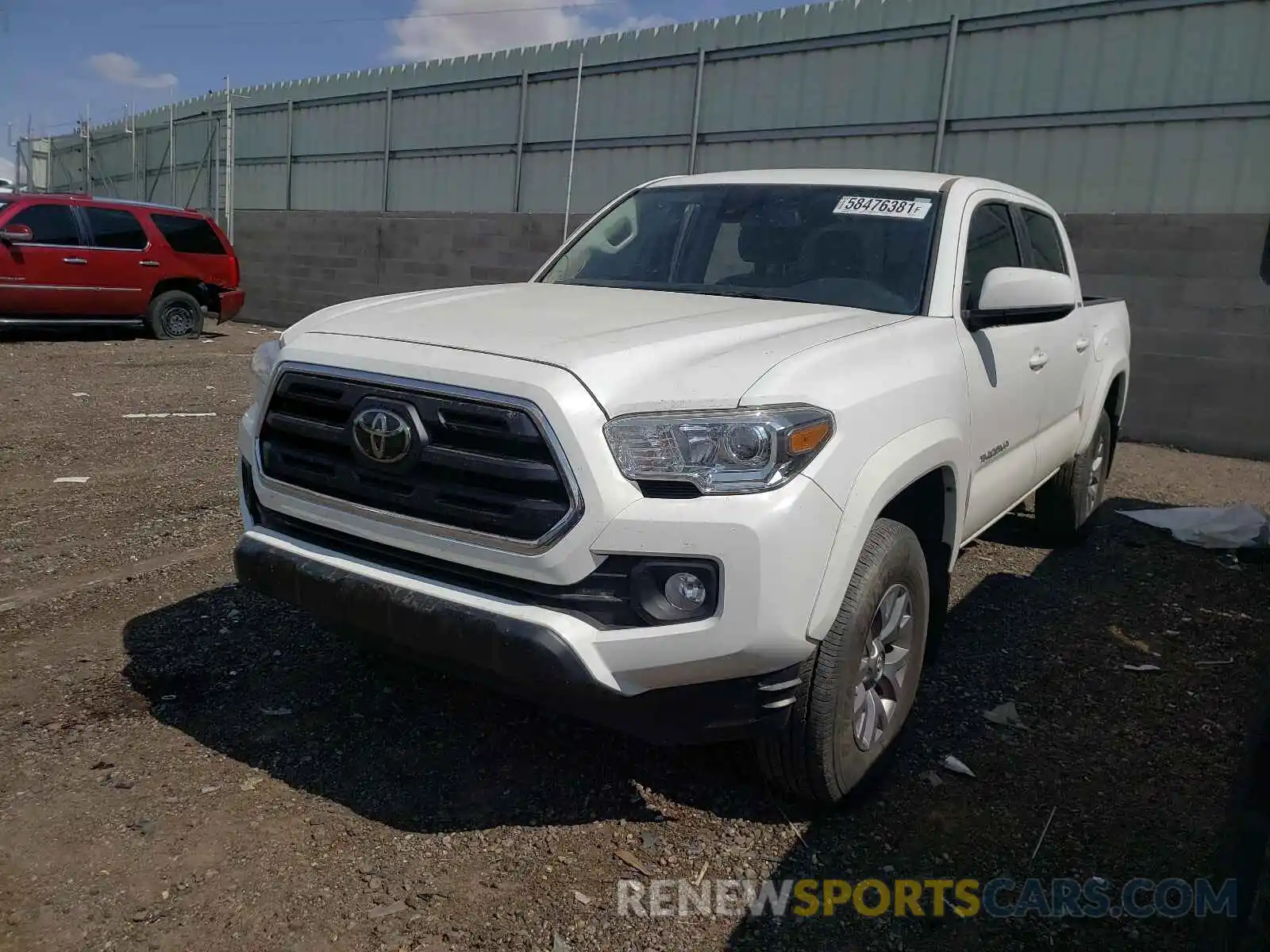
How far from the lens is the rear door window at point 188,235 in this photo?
1330 centimetres

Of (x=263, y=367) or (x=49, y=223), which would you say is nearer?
(x=263, y=367)

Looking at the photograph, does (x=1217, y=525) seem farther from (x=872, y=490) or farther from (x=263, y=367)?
(x=263, y=367)

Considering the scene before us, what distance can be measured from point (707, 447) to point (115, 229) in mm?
12706

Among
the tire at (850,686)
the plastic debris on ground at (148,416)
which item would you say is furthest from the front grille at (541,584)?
the plastic debris on ground at (148,416)

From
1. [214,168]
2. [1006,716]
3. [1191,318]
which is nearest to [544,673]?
[1006,716]

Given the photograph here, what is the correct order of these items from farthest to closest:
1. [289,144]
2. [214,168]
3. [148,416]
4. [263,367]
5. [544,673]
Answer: [214,168] → [289,144] → [148,416] → [263,367] → [544,673]

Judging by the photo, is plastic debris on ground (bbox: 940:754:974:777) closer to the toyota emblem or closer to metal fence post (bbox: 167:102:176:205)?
the toyota emblem

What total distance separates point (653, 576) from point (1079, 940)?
4.31 ft

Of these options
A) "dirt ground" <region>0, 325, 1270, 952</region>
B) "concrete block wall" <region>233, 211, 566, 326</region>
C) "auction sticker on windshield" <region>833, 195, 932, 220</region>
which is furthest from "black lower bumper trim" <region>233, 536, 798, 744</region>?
"concrete block wall" <region>233, 211, 566, 326</region>

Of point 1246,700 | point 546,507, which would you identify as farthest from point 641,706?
point 1246,700

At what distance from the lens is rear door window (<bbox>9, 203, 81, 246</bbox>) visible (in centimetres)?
1205

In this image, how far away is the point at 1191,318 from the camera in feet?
29.4

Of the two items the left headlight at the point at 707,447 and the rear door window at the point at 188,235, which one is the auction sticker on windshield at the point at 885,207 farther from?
the rear door window at the point at 188,235

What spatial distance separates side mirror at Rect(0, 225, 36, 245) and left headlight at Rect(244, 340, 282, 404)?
10849 millimetres
